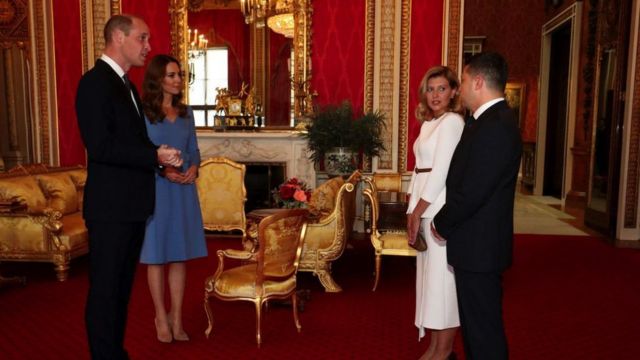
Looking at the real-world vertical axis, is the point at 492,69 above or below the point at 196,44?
below

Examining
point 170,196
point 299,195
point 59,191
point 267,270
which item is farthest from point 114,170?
point 59,191

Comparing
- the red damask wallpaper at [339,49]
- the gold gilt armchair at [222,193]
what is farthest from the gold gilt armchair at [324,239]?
the red damask wallpaper at [339,49]

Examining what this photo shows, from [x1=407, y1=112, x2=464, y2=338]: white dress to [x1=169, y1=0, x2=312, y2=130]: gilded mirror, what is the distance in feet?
14.8

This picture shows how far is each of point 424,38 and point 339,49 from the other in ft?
3.78

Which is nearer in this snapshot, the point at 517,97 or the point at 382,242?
the point at 382,242

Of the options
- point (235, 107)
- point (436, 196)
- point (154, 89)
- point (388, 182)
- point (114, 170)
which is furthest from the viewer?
point (235, 107)

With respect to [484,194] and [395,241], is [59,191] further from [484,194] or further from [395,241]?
[484,194]

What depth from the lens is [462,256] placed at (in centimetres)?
217

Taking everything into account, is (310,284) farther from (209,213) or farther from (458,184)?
(458,184)

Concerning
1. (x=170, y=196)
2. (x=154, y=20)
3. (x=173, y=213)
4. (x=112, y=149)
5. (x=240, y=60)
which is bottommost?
(x=173, y=213)

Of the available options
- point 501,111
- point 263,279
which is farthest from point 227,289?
point 501,111

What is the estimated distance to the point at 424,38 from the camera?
267 inches

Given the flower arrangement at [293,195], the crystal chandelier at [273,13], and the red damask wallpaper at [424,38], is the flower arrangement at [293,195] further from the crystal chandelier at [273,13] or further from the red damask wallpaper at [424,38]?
the crystal chandelier at [273,13]

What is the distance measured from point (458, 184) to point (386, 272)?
303cm
